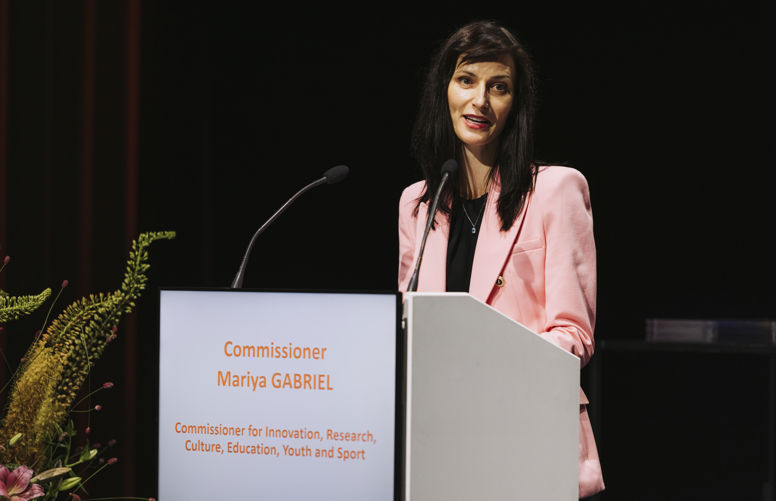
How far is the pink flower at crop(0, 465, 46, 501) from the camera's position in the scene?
89 cm

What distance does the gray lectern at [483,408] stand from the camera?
3.35 feet

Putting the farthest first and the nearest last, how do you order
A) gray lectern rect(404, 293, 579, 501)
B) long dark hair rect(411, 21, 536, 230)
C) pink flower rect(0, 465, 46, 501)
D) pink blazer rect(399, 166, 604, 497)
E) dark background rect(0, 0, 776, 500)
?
dark background rect(0, 0, 776, 500), long dark hair rect(411, 21, 536, 230), pink blazer rect(399, 166, 604, 497), gray lectern rect(404, 293, 579, 501), pink flower rect(0, 465, 46, 501)

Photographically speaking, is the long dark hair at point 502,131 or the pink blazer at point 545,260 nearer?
the pink blazer at point 545,260

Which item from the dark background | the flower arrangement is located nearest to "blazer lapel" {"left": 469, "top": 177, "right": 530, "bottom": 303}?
the flower arrangement

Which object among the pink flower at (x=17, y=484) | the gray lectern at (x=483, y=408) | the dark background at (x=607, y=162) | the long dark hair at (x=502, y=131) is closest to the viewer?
the pink flower at (x=17, y=484)

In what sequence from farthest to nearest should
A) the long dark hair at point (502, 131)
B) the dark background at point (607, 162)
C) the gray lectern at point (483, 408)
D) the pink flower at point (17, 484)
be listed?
the dark background at point (607, 162)
the long dark hair at point (502, 131)
the gray lectern at point (483, 408)
the pink flower at point (17, 484)

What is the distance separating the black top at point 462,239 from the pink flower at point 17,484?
38.4 inches

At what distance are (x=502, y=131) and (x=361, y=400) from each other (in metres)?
0.88

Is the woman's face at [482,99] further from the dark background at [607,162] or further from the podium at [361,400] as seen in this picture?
the dark background at [607,162]

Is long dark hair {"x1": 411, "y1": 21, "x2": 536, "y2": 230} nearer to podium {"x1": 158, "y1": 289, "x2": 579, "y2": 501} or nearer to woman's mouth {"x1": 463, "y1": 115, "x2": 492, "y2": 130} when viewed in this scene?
woman's mouth {"x1": 463, "y1": 115, "x2": 492, "y2": 130}

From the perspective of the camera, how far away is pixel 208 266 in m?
3.73

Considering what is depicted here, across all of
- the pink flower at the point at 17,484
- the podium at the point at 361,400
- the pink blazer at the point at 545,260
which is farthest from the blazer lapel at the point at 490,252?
the pink flower at the point at 17,484

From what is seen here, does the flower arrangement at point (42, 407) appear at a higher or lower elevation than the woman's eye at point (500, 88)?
lower

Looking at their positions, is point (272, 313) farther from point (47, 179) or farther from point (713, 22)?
point (713, 22)
